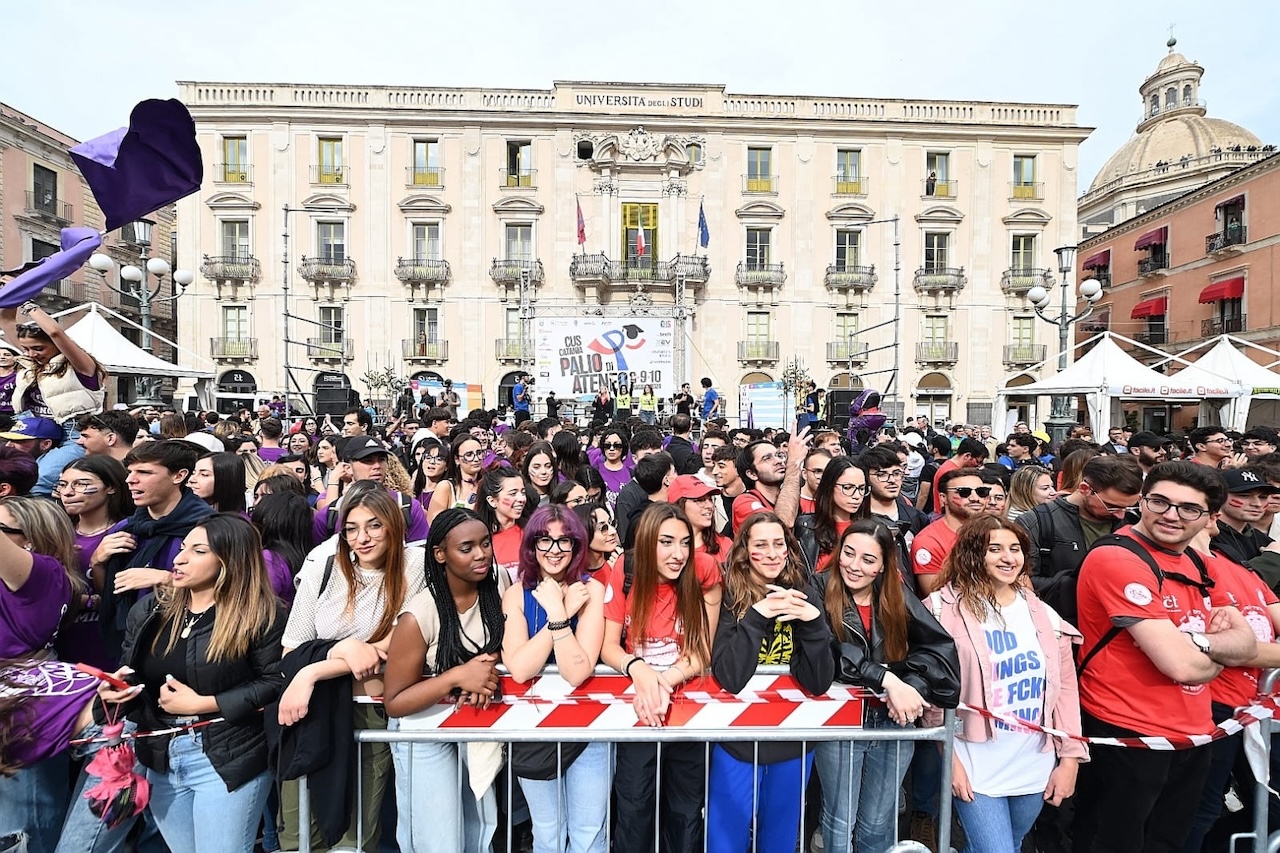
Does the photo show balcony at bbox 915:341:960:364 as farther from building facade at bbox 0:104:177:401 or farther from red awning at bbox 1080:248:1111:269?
building facade at bbox 0:104:177:401

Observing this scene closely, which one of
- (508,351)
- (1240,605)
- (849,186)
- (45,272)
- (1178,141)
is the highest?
(1178,141)

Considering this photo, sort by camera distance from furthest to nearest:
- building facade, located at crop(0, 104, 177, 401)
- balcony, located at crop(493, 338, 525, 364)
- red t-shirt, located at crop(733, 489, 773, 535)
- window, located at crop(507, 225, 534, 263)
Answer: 1. window, located at crop(507, 225, 534, 263)
2. balcony, located at crop(493, 338, 525, 364)
3. building facade, located at crop(0, 104, 177, 401)
4. red t-shirt, located at crop(733, 489, 773, 535)

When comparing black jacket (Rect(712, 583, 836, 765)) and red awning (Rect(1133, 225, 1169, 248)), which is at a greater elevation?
red awning (Rect(1133, 225, 1169, 248))

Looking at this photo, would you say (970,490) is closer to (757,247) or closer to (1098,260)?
(757,247)

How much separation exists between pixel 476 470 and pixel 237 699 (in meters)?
2.96

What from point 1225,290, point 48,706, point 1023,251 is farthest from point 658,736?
point 1225,290

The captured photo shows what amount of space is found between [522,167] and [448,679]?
28.5m

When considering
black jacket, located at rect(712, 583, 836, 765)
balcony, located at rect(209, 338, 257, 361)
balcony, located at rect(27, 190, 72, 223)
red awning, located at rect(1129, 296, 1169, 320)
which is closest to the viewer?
black jacket, located at rect(712, 583, 836, 765)

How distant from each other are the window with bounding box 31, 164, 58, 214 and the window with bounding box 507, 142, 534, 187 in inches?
784

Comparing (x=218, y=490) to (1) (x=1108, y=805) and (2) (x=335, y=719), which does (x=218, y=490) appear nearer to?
(2) (x=335, y=719)

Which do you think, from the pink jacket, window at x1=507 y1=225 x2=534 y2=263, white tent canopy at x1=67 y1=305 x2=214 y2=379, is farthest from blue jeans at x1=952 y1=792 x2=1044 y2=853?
window at x1=507 y1=225 x2=534 y2=263

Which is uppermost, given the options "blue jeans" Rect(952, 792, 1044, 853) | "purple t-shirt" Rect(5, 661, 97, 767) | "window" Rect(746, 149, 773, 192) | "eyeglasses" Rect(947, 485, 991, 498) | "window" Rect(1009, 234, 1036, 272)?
"window" Rect(746, 149, 773, 192)

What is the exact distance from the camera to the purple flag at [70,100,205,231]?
3.87 meters

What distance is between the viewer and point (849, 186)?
28.1 meters
